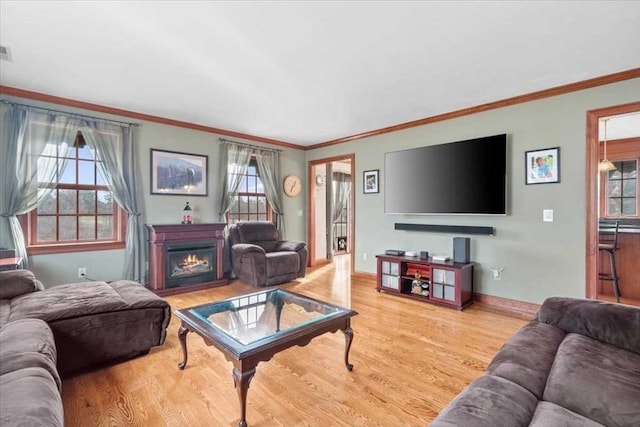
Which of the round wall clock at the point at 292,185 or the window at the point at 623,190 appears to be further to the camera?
the round wall clock at the point at 292,185

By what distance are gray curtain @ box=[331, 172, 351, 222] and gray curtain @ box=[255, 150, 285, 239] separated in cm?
207

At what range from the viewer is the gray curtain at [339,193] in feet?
25.0

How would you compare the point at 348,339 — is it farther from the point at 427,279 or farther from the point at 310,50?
the point at 310,50

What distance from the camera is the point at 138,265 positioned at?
162 inches

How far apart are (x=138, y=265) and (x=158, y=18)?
3.15 metres

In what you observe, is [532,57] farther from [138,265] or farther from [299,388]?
[138,265]

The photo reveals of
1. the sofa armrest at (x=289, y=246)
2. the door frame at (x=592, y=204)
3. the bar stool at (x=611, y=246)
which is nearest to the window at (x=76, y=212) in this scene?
the sofa armrest at (x=289, y=246)

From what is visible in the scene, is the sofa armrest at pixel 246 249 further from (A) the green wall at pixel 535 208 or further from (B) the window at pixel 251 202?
(A) the green wall at pixel 535 208

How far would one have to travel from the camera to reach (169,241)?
13.6 ft

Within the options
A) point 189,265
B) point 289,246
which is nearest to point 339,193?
point 289,246

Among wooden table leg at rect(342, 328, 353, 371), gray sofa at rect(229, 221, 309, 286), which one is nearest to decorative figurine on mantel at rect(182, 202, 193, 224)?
gray sofa at rect(229, 221, 309, 286)

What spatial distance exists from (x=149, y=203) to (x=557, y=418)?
4592 millimetres

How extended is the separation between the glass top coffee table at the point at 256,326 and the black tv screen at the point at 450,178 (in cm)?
239

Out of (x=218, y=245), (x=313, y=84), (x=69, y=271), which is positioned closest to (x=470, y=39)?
(x=313, y=84)
